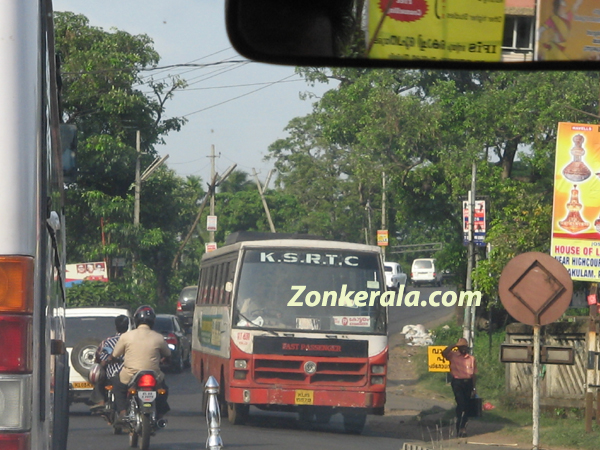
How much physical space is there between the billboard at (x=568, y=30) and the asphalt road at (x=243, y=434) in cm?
1065

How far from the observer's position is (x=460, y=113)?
Result: 88.4 feet

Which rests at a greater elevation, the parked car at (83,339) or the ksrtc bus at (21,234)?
the ksrtc bus at (21,234)

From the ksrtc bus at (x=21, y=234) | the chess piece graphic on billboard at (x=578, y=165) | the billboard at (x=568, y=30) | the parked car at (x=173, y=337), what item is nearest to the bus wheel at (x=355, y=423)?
the chess piece graphic on billboard at (x=578, y=165)

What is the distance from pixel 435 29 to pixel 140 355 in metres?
10.0

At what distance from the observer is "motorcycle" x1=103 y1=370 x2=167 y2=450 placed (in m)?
11.6

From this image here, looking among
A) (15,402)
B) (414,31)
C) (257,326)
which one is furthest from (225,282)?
(414,31)

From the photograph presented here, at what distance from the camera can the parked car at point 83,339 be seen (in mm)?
15000

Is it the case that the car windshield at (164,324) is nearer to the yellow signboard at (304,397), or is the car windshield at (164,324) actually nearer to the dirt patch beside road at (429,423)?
the dirt patch beside road at (429,423)

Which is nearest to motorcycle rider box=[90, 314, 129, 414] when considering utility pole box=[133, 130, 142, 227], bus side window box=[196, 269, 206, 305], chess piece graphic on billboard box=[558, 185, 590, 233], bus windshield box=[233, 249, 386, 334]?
bus windshield box=[233, 249, 386, 334]

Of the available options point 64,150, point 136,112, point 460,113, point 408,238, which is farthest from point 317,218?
point 64,150

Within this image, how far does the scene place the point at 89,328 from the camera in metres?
16.9

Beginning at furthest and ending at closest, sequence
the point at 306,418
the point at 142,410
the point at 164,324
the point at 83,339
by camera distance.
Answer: the point at 164,324, the point at 306,418, the point at 83,339, the point at 142,410

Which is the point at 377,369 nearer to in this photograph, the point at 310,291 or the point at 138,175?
the point at 310,291

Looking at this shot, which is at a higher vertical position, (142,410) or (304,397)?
(142,410)
